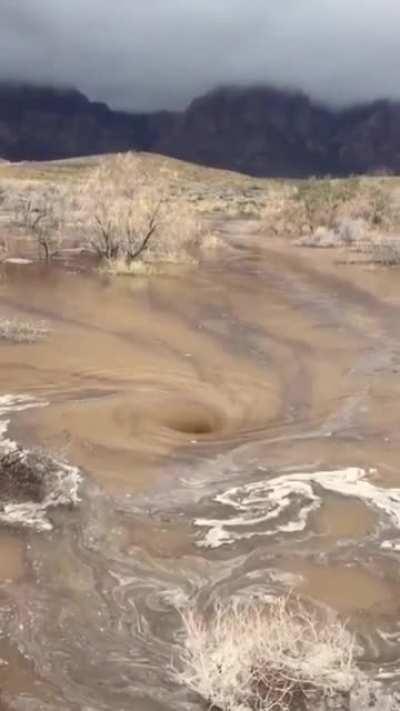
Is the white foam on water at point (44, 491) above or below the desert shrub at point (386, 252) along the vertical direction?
below

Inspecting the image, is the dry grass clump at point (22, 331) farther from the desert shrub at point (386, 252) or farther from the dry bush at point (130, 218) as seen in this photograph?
the desert shrub at point (386, 252)

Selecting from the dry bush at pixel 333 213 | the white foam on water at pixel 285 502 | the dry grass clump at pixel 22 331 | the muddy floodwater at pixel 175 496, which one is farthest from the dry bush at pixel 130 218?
the white foam on water at pixel 285 502

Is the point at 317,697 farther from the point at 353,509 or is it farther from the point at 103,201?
the point at 103,201

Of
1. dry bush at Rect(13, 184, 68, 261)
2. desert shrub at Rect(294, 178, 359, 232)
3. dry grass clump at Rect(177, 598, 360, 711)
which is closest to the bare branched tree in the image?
dry bush at Rect(13, 184, 68, 261)

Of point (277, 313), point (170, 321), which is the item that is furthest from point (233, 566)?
point (277, 313)

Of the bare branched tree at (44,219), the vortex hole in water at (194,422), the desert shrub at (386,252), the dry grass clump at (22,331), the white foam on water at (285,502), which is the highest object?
the bare branched tree at (44,219)

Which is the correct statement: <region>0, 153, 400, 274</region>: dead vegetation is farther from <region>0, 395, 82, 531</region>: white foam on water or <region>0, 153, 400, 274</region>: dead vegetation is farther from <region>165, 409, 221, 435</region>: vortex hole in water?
<region>0, 395, 82, 531</region>: white foam on water
